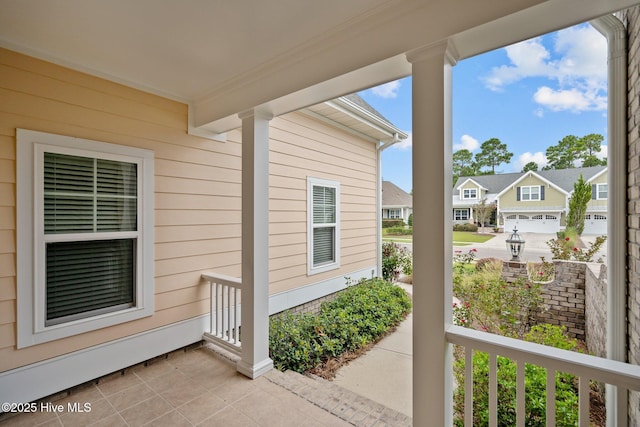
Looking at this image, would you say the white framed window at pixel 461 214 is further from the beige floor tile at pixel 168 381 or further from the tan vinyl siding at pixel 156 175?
the beige floor tile at pixel 168 381

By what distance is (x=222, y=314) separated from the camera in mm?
3201

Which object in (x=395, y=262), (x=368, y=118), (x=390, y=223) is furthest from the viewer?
(x=395, y=262)

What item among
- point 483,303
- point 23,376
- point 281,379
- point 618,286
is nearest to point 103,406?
point 23,376

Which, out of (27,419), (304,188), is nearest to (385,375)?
(304,188)

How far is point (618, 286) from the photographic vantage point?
1.61 metres

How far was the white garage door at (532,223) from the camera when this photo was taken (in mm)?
2688

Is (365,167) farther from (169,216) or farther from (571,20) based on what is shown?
(571,20)

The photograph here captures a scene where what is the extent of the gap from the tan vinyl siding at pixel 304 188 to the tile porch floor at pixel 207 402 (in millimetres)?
1550

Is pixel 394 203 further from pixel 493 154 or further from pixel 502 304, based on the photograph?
pixel 493 154

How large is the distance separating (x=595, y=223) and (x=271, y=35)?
2.95m

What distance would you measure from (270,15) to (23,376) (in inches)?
128

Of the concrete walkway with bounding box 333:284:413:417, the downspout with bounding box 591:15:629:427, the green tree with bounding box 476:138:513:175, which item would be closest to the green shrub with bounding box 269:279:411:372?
the concrete walkway with bounding box 333:284:413:417

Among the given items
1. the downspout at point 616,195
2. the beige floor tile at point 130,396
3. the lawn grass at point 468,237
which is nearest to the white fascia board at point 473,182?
the lawn grass at point 468,237

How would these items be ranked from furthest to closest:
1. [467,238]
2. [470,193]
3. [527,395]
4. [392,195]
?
[392,195], [467,238], [470,193], [527,395]
